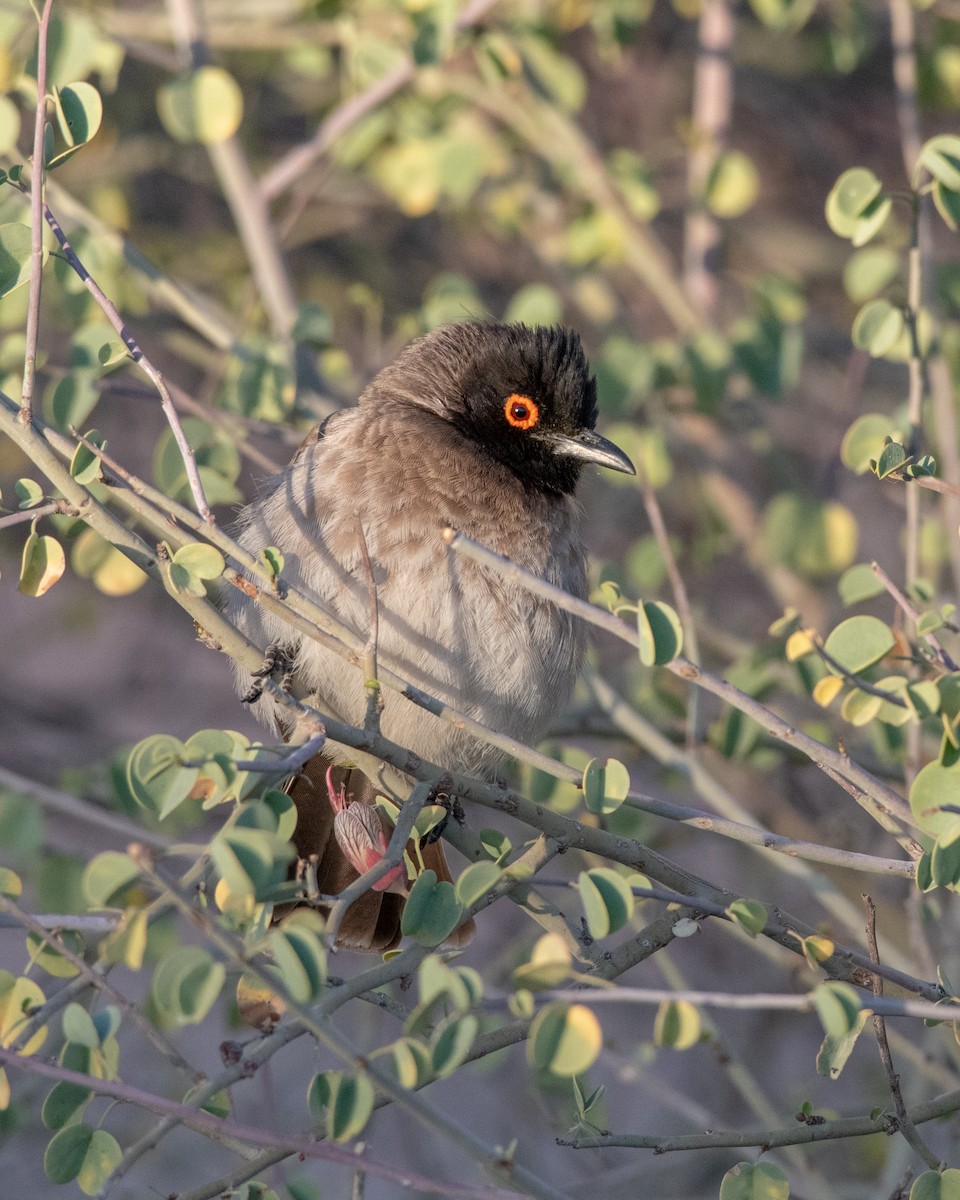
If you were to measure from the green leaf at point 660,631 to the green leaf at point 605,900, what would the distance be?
0.38 meters

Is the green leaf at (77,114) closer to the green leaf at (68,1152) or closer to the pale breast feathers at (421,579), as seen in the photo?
the pale breast feathers at (421,579)

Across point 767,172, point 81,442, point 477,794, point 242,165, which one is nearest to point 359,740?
point 477,794

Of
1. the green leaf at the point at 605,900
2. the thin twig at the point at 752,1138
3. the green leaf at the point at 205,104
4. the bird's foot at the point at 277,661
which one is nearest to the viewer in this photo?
the green leaf at the point at 605,900

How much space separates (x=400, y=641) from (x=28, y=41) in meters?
2.61

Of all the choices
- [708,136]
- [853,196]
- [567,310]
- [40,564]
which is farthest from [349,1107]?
[567,310]

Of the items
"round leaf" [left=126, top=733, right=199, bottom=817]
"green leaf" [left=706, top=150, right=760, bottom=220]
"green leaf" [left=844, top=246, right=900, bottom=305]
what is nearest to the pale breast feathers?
"green leaf" [left=844, top=246, right=900, bottom=305]

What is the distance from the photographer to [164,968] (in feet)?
6.13

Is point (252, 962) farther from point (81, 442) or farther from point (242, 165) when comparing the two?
point (242, 165)

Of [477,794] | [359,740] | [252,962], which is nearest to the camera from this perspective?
[252,962]

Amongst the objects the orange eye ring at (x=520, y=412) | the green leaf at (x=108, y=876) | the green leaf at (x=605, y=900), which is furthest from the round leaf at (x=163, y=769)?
the orange eye ring at (x=520, y=412)

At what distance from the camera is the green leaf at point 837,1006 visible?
74.7 inches

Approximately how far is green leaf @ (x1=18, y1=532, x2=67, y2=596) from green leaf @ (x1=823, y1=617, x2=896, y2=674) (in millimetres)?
1424

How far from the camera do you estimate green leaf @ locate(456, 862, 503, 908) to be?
2086 millimetres

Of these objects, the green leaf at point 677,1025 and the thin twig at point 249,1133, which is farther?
the green leaf at point 677,1025
